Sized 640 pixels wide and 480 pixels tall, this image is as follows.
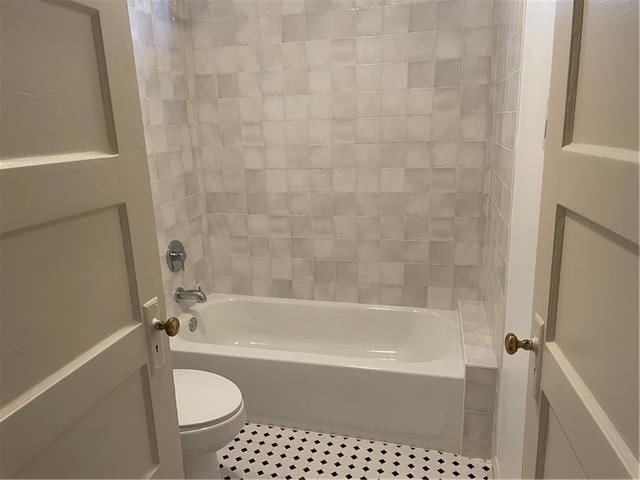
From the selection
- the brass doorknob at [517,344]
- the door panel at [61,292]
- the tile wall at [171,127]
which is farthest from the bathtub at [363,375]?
the door panel at [61,292]

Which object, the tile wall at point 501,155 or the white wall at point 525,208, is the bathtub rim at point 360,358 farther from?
the white wall at point 525,208

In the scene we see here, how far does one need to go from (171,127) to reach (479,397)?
6.49 feet

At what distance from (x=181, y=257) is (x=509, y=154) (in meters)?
1.70

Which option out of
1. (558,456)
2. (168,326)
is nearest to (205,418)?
(168,326)

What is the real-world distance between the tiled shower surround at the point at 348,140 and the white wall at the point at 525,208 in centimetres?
86

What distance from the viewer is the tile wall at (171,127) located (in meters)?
2.27

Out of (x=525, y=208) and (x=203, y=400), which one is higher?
(x=525, y=208)

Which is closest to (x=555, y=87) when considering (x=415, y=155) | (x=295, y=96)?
(x=415, y=155)

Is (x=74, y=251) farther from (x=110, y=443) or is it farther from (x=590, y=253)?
(x=590, y=253)

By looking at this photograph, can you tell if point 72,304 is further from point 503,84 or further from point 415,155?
point 415,155

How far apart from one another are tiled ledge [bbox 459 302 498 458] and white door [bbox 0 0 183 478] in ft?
4.53

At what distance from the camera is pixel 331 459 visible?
2.08m

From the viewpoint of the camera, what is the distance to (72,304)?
0.81 metres

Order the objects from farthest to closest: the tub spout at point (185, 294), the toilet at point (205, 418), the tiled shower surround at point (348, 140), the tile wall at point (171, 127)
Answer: the tub spout at point (185, 294), the tiled shower surround at point (348, 140), the tile wall at point (171, 127), the toilet at point (205, 418)
